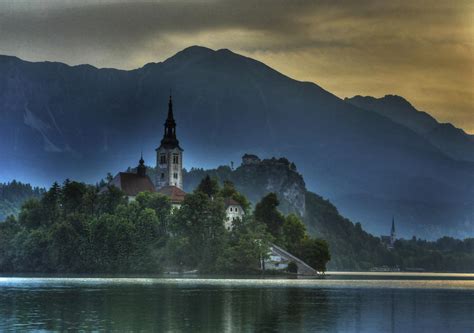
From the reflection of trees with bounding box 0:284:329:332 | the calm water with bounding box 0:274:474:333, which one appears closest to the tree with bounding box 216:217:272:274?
the calm water with bounding box 0:274:474:333

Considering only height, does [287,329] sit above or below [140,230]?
below

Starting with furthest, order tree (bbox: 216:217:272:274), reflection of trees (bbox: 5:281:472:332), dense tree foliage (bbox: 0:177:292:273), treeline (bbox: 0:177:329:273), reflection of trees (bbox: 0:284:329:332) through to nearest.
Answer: dense tree foliage (bbox: 0:177:292:273) → treeline (bbox: 0:177:329:273) → tree (bbox: 216:217:272:274) → reflection of trees (bbox: 5:281:472:332) → reflection of trees (bbox: 0:284:329:332)

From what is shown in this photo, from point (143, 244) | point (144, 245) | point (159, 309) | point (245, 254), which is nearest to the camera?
point (159, 309)

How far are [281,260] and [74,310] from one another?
121 m

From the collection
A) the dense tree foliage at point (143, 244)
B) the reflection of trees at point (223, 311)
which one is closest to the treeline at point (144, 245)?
the dense tree foliage at point (143, 244)

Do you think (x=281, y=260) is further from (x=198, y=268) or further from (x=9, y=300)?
(x=9, y=300)

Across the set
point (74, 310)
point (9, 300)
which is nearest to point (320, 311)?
point (74, 310)

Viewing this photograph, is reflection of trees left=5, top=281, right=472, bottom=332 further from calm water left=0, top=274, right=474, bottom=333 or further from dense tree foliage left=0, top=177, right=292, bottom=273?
dense tree foliage left=0, top=177, right=292, bottom=273

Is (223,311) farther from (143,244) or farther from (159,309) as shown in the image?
(143,244)

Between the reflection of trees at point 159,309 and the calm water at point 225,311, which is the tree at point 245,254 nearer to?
the calm water at point 225,311

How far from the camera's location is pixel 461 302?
Result: 101m

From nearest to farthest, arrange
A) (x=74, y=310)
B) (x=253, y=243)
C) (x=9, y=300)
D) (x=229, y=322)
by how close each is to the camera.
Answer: (x=229, y=322) < (x=74, y=310) < (x=9, y=300) < (x=253, y=243)

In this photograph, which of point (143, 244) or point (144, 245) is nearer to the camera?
point (143, 244)

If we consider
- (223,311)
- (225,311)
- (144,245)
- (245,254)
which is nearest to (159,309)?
(223,311)
